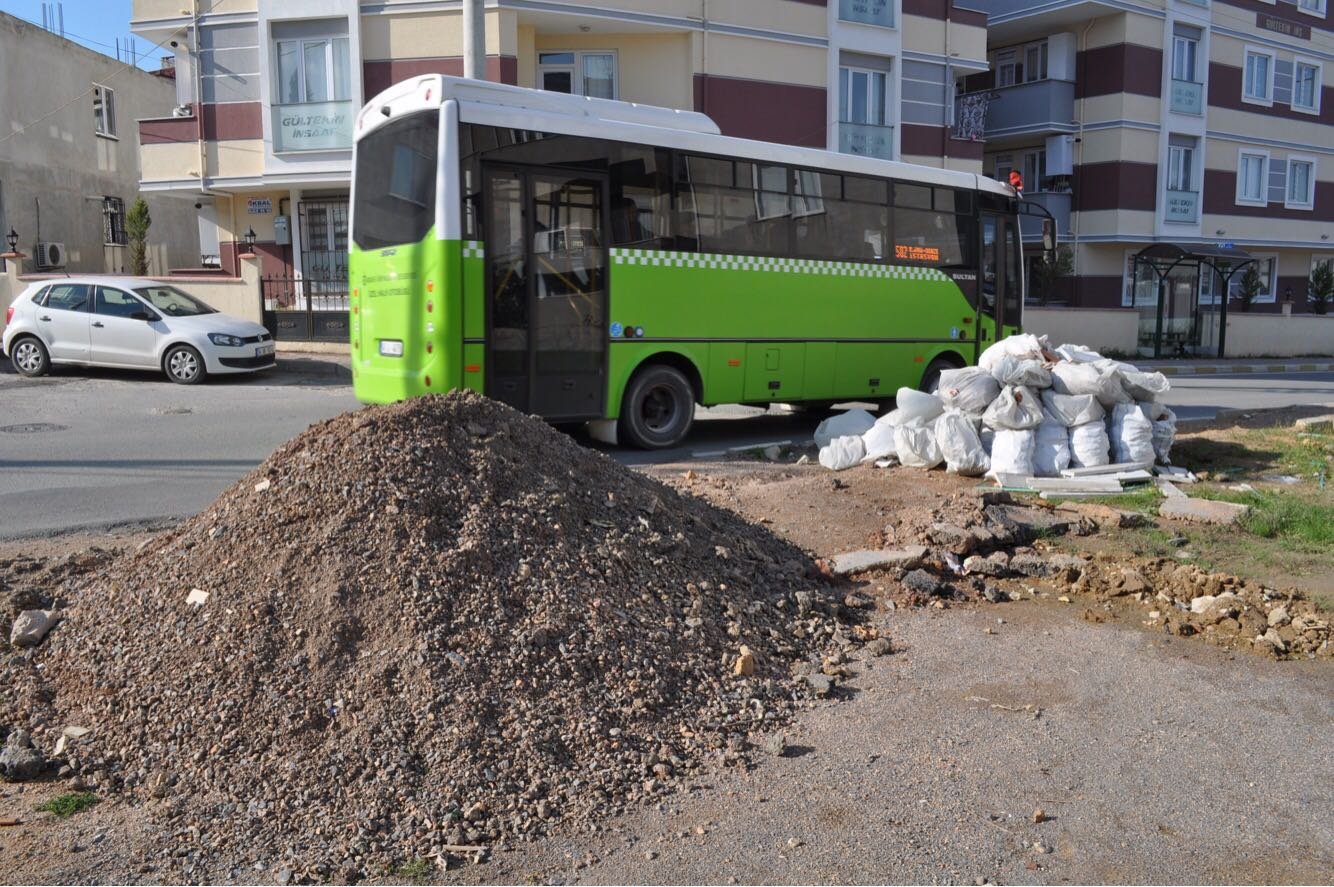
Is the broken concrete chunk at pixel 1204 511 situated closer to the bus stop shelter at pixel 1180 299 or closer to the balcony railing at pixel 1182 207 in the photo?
the bus stop shelter at pixel 1180 299

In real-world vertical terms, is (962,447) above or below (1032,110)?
below

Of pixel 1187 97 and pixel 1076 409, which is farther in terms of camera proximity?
pixel 1187 97

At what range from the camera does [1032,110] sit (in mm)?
35312

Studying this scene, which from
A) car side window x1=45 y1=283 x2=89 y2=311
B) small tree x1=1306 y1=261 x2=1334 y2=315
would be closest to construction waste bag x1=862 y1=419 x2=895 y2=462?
A: car side window x1=45 y1=283 x2=89 y2=311

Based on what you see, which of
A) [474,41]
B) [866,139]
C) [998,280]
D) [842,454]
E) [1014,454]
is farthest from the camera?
[866,139]

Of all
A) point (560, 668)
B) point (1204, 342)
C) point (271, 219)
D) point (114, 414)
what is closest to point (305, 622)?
point (560, 668)

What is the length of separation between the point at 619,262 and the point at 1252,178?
35715 millimetres

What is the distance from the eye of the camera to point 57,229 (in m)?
29.3

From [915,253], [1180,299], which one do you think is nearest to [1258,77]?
[1180,299]

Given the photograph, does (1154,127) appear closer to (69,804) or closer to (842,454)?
(842,454)

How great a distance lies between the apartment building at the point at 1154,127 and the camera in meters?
34.8

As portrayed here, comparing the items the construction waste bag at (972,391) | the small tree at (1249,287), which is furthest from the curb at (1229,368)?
the construction waste bag at (972,391)

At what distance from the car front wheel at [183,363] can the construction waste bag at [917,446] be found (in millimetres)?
12283

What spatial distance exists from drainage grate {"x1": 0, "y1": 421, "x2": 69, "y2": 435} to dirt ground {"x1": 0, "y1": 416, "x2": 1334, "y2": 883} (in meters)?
7.46
